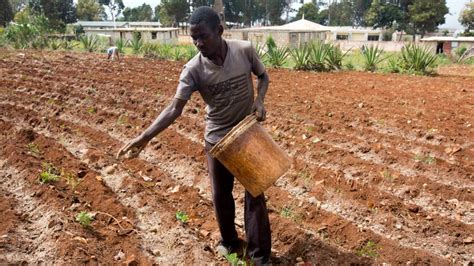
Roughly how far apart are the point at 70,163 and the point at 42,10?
4294 centimetres

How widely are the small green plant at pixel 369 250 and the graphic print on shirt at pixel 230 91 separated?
1421 millimetres

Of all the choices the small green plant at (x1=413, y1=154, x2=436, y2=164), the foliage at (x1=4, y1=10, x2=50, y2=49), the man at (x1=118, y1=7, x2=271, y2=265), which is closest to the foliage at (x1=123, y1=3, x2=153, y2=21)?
the foliage at (x1=4, y1=10, x2=50, y2=49)

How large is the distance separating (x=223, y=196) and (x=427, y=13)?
132 feet

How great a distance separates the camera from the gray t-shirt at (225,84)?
2.69m

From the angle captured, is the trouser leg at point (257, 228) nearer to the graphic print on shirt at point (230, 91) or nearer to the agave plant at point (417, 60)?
the graphic print on shirt at point (230, 91)

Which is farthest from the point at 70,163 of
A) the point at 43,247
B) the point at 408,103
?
the point at 408,103

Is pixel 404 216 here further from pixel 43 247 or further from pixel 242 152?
pixel 43 247

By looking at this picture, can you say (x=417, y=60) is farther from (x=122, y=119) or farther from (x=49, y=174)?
(x=49, y=174)

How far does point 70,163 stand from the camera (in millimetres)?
4727

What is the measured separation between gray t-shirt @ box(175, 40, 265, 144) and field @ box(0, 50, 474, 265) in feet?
3.28

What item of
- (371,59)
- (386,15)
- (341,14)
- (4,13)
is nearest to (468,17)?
(386,15)

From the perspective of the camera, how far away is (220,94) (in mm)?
2730

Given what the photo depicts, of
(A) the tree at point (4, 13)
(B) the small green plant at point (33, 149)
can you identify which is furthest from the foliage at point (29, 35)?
(A) the tree at point (4, 13)

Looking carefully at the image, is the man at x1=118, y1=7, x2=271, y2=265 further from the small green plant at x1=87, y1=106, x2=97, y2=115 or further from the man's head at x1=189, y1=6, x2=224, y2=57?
the small green plant at x1=87, y1=106, x2=97, y2=115
